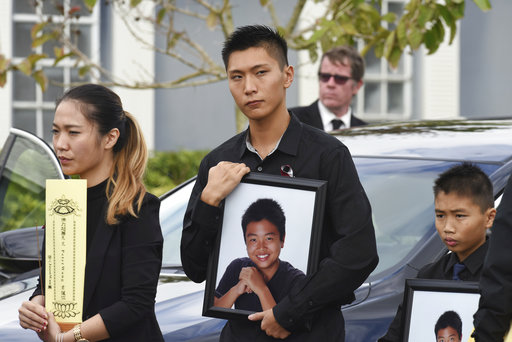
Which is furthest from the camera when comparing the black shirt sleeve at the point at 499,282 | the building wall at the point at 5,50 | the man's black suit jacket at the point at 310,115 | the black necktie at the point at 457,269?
the building wall at the point at 5,50

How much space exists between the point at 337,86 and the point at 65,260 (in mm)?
3672

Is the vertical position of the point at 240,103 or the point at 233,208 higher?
the point at 240,103

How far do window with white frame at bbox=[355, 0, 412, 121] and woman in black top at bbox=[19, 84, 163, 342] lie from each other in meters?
11.8

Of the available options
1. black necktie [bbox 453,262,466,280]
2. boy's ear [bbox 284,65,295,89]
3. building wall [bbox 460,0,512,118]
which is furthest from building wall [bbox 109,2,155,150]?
boy's ear [bbox 284,65,295,89]

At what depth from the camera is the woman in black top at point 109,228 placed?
9.85 feet

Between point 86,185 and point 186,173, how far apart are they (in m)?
9.75

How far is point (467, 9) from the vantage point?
15.3 metres

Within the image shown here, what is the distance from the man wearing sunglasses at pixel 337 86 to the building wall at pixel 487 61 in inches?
355

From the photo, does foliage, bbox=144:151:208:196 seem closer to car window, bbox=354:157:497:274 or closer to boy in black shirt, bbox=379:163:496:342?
car window, bbox=354:157:497:274

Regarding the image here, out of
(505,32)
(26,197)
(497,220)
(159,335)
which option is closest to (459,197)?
(497,220)

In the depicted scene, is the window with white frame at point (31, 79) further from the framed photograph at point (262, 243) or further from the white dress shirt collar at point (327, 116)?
the framed photograph at point (262, 243)

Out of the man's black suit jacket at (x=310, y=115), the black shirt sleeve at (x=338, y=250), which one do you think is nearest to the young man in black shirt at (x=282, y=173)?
the black shirt sleeve at (x=338, y=250)

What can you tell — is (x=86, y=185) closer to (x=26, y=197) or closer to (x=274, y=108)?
(x=274, y=108)

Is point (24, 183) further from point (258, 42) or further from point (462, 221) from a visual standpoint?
point (462, 221)
